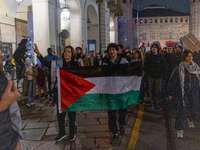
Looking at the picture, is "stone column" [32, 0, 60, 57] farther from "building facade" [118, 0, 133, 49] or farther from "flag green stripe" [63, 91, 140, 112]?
"building facade" [118, 0, 133, 49]

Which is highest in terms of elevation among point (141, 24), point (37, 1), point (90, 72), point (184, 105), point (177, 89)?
point (141, 24)

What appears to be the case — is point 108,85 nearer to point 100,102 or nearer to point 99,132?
point 100,102

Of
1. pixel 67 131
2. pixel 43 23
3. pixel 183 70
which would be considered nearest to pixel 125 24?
pixel 43 23

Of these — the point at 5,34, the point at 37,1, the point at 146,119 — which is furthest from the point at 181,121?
the point at 5,34

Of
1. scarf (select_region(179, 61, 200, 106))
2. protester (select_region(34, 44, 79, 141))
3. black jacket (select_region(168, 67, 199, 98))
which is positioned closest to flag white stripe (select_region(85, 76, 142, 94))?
protester (select_region(34, 44, 79, 141))

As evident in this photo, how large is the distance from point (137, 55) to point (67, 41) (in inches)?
649

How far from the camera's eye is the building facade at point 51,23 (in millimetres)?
11227

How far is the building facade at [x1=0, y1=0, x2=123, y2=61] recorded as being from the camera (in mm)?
11227

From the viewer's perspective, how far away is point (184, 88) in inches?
186

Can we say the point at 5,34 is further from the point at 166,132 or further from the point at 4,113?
the point at 4,113

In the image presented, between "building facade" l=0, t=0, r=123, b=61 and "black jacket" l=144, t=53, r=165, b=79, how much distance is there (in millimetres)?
3947

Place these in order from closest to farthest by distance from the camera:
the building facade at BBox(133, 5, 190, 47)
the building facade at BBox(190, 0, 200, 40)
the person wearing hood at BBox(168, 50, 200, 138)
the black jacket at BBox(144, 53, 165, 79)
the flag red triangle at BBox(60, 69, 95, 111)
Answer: the flag red triangle at BBox(60, 69, 95, 111)
the person wearing hood at BBox(168, 50, 200, 138)
the black jacket at BBox(144, 53, 165, 79)
the building facade at BBox(190, 0, 200, 40)
the building facade at BBox(133, 5, 190, 47)

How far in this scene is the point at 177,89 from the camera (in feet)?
15.6

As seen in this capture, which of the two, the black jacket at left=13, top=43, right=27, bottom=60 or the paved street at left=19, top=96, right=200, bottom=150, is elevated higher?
the black jacket at left=13, top=43, right=27, bottom=60
